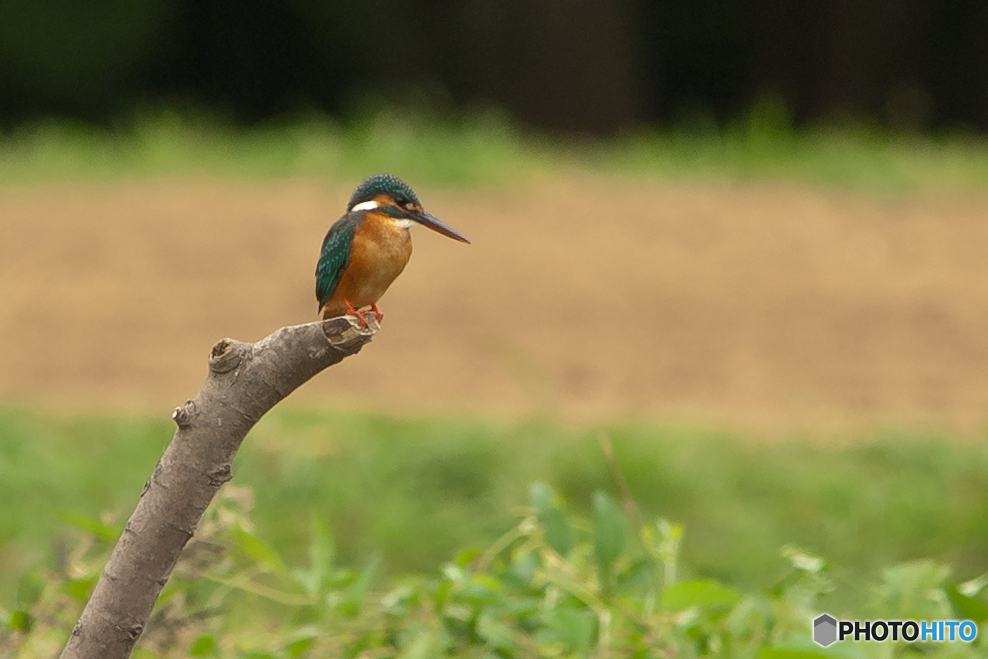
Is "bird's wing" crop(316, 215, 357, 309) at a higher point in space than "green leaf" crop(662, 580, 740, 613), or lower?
higher

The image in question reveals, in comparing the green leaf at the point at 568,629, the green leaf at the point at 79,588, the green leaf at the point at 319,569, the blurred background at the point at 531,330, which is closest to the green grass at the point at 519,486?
the blurred background at the point at 531,330

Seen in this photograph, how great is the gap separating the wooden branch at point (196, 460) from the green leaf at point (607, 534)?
673mm

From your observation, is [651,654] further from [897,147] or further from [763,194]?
[897,147]

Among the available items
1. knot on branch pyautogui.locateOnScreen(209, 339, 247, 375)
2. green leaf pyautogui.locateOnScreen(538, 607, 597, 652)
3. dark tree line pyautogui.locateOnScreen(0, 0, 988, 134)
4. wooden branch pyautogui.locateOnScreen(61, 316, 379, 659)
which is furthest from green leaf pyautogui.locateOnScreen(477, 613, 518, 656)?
dark tree line pyautogui.locateOnScreen(0, 0, 988, 134)

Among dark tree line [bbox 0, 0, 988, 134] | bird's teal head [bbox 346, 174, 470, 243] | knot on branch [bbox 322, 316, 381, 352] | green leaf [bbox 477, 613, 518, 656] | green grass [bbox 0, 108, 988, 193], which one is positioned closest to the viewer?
knot on branch [bbox 322, 316, 381, 352]

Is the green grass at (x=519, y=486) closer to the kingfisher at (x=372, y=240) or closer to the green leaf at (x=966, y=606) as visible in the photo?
the green leaf at (x=966, y=606)

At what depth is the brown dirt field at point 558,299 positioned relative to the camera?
20.7ft

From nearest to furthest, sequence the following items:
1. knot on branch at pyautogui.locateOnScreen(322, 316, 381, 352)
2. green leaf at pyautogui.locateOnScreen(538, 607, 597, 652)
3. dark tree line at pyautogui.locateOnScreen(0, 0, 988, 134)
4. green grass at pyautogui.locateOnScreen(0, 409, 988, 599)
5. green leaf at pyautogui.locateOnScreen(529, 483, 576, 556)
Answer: knot on branch at pyautogui.locateOnScreen(322, 316, 381, 352)
green leaf at pyautogui.locateOnScreen(538, 607, 597, 652)
green leaf at pyautogui.locateOnScreen(529, 483, 576, 556)
green grass at pyautogui.locateOnScreen(0, 409, 988, 599)
dark tree line at pyautogui.locateOnScreen(0, 0, 988, 134)

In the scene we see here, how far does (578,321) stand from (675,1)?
11029 millimetres

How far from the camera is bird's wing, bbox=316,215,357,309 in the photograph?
175 cm

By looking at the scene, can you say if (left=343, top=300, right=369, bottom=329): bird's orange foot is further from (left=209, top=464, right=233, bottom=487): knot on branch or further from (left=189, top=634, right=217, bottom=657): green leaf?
(left=189, top=634, right=217, bottom=657): green leaf

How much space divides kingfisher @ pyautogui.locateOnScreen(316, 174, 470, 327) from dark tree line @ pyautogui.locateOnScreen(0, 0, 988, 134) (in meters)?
10.5

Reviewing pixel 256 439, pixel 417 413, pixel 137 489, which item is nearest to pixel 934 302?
pixel 417 413

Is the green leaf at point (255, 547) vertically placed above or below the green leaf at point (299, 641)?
above
